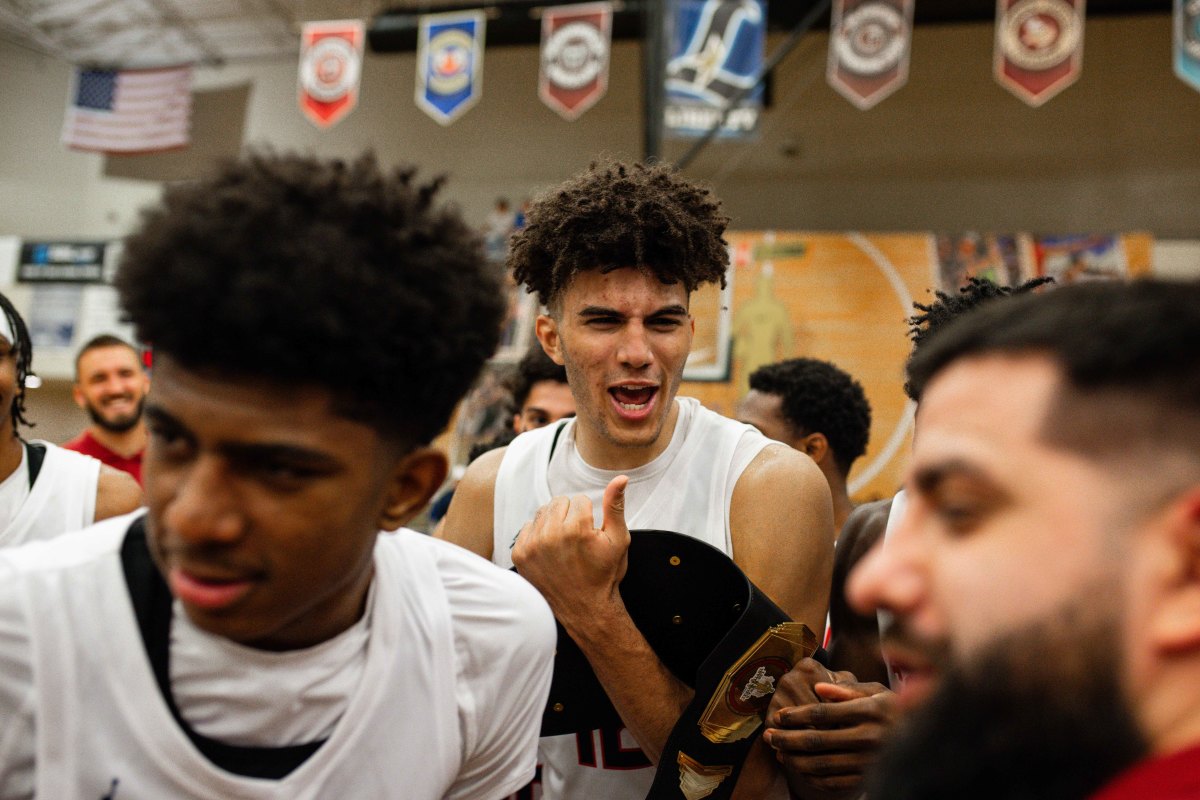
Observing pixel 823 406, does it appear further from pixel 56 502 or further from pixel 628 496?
pixel 56 502

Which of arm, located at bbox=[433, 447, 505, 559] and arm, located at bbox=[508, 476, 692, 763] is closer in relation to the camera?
arm, located at bbox=[508, 476, 692, 763]

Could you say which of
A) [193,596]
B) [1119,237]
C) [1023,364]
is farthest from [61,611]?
[1119,237]

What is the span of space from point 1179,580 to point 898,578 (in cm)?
27

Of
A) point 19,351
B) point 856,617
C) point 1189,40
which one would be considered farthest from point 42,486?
point 1189,40

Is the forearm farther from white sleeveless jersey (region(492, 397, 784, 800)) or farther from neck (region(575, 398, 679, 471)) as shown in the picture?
neck (region(575, 398, 679, 471))

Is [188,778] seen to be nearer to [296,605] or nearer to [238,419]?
[296,605]

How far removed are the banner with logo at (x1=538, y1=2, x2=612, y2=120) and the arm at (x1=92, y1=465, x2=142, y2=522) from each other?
21.4 feet

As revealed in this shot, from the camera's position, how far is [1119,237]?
996cm

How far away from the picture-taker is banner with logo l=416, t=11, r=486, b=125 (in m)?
9.04

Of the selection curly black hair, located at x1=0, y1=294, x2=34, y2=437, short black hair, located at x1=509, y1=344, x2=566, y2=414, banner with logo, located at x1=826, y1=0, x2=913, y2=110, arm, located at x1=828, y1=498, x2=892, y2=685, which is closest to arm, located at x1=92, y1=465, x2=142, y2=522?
curly black hair, located at x1=0, y1=294, x2=34, y2=437

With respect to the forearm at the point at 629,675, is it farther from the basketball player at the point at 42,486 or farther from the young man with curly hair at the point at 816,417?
the young man with curly hair at the point at 816,417

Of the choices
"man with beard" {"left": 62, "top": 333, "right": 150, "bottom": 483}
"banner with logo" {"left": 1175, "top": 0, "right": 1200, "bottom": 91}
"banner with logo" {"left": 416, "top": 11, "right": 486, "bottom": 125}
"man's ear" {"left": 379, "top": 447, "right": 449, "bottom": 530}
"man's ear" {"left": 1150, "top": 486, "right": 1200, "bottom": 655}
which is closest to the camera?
"man's ear" {"left": 1150, "top": 486, "right": 1200, "bottom": 655}

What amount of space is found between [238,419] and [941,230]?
1135cm

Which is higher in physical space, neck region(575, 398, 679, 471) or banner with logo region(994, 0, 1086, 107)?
banner with logo region(994, 0, 1086, 107)
